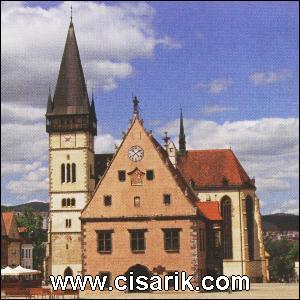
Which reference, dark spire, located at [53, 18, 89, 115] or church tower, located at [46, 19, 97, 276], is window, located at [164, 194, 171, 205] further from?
dark spire, located at [53, 18, 89, 115]

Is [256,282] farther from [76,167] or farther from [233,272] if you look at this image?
[76,167]

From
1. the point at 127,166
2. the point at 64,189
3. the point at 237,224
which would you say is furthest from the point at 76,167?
the point at 127,166

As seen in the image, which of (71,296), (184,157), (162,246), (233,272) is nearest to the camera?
(71,296)

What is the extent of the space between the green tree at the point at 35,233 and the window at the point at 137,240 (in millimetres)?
34945

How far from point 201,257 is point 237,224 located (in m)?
24.1

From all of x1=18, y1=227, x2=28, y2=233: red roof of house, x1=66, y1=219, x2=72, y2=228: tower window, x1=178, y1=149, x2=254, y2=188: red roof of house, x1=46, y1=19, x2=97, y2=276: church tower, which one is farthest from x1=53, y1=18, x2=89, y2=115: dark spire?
x1=18, y1=227, x2=28, y2=233: red roof of house

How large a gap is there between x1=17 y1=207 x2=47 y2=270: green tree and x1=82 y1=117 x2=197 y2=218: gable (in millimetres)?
33589

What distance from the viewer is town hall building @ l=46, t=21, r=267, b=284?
66.8 meters

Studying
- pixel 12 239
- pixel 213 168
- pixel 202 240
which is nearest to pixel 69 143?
pixel 12 239

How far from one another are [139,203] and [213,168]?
2909 cm

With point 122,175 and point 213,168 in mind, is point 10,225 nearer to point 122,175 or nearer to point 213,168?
point 213,168

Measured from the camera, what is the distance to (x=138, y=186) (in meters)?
68.0

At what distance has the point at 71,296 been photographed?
53.5 m

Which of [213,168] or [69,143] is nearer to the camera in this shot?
[213,168]
